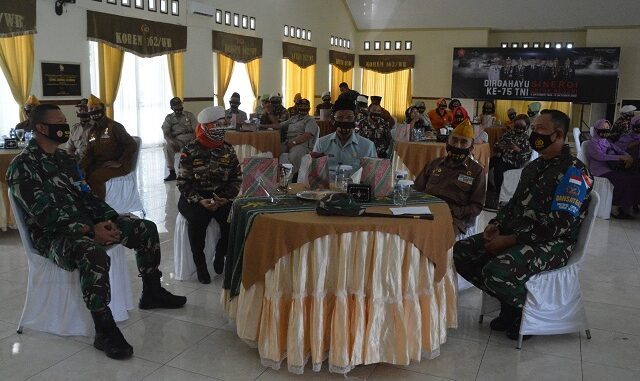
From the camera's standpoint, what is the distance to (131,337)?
3.15 m

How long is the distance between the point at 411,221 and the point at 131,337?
170 cm

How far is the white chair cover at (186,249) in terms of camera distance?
403 centimetres

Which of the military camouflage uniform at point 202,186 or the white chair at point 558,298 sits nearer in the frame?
the white chair at point 558,298

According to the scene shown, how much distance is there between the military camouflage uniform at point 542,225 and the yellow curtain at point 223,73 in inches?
383

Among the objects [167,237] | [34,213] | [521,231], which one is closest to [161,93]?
[167,237]

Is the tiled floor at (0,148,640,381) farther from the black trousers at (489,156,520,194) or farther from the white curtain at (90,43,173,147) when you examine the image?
the white curtain at (90,43,173,147)

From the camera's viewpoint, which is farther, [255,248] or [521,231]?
[521,231]

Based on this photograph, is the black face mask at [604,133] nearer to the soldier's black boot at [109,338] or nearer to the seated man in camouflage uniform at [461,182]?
the seated man in camouflage uniform at [461,182]

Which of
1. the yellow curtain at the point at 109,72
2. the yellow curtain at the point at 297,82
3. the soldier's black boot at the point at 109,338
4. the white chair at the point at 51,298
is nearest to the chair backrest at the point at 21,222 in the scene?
the white chair at the point at 51,298

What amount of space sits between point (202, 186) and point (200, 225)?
29 cm

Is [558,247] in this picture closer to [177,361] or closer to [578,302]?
[578,302]

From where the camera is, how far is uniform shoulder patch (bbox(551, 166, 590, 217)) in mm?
2920

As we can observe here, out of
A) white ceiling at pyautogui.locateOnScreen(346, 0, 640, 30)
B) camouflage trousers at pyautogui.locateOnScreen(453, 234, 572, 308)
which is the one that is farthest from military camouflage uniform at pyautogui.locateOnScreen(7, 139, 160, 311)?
white ceiling at pyautogui.locateOnScreen(346, 0, 640, 30)

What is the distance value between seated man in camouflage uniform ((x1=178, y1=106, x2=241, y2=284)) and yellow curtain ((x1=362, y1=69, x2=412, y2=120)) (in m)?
13.9
